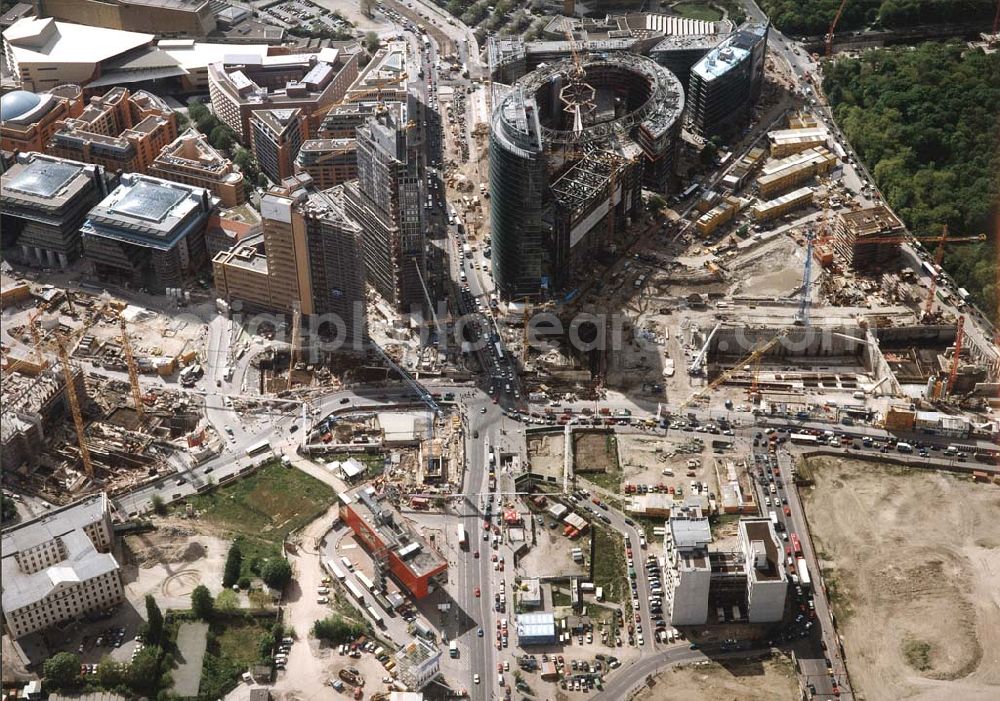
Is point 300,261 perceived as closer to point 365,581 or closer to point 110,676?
point 365,581

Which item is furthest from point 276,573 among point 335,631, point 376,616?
point 376,616

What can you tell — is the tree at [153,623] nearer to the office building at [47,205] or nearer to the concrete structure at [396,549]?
the concrete structure at [396,549]

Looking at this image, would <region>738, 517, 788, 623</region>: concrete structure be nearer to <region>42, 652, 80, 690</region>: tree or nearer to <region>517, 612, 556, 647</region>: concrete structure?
<region>517, 612, 556, 647</region>: concrete structure

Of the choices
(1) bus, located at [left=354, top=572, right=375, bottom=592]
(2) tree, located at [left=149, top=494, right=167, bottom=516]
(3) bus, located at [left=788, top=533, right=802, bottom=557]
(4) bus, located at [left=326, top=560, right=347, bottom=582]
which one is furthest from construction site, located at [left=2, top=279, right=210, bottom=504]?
(3) bus, located at [left=788, top=533, right=802, bottom=557]

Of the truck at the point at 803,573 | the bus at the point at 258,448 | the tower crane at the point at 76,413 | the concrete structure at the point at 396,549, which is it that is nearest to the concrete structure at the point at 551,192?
the bus at the point at 258,448

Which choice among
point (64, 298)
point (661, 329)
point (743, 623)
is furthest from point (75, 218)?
point (743, 623)

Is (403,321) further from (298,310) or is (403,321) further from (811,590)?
(811,590)
